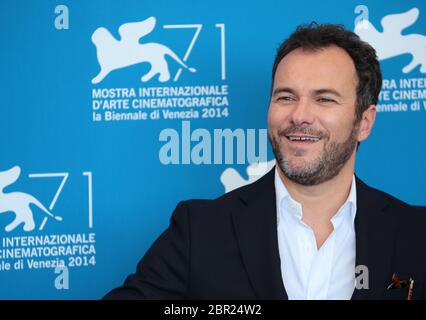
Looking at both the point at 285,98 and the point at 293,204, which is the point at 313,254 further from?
the point at 285,98

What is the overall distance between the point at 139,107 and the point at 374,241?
2.84ft

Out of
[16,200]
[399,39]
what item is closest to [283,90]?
[399,39]

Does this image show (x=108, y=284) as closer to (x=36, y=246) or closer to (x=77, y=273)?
(x=77, y=273)

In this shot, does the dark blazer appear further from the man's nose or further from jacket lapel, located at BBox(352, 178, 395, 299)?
the man's nose

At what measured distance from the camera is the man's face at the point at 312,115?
1.46 meters

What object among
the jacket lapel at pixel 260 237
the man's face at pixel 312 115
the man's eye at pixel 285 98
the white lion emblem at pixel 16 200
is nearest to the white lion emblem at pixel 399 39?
the man's face at pixel 312 115

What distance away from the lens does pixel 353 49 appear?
5.07 ft

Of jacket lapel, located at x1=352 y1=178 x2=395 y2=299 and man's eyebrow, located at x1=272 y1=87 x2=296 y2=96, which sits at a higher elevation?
man's eyebrow, located at x1=272 y1=87 x2=296 y2=96

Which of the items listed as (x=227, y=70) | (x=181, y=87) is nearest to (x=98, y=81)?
(x=181, y=87)

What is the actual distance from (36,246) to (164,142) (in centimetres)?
53

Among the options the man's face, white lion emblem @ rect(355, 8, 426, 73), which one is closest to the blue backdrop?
white lion emblem @ rect(355, 8, 426, 73)

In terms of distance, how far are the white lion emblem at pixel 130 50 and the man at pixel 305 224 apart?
49cm

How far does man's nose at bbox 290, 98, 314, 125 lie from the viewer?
1440 millimetres

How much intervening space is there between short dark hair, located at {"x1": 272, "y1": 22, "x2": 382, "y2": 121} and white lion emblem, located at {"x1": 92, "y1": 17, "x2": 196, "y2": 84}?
1.47 feet
